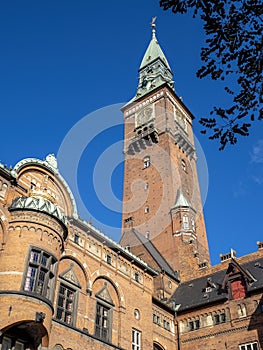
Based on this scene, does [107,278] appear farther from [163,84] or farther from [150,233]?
[163,84]

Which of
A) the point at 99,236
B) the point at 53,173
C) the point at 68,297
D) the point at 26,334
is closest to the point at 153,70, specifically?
the point at 53,173

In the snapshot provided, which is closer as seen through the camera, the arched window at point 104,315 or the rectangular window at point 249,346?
the arched window at point 104,315

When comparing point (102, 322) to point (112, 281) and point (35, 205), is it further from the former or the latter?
point (35, 205)

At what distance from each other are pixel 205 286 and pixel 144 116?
3314 centimetres

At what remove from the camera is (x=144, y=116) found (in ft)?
210

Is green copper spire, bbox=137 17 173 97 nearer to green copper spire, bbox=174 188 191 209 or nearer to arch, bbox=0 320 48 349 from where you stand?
green copper spire, bbox=174 188 191 209

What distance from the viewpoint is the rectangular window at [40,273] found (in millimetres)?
20484

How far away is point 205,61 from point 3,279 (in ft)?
51.0

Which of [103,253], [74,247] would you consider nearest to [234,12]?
[74,247]

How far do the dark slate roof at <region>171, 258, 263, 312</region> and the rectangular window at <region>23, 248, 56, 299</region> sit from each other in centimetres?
1703

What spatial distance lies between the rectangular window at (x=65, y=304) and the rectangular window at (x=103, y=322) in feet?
7.98

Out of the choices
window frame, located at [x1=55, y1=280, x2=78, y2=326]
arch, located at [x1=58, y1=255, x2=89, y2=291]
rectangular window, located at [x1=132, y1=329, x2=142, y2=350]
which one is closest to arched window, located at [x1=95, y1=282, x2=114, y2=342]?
arch, located at [x1=58, y1=255, x2=89, y2=291]

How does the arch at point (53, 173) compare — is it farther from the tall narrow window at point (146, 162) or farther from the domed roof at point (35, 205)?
the tall narrow window at point (146, 162)

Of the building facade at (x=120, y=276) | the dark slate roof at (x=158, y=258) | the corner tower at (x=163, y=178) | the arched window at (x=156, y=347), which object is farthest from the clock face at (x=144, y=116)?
the arched window at (x=156, y=347)
